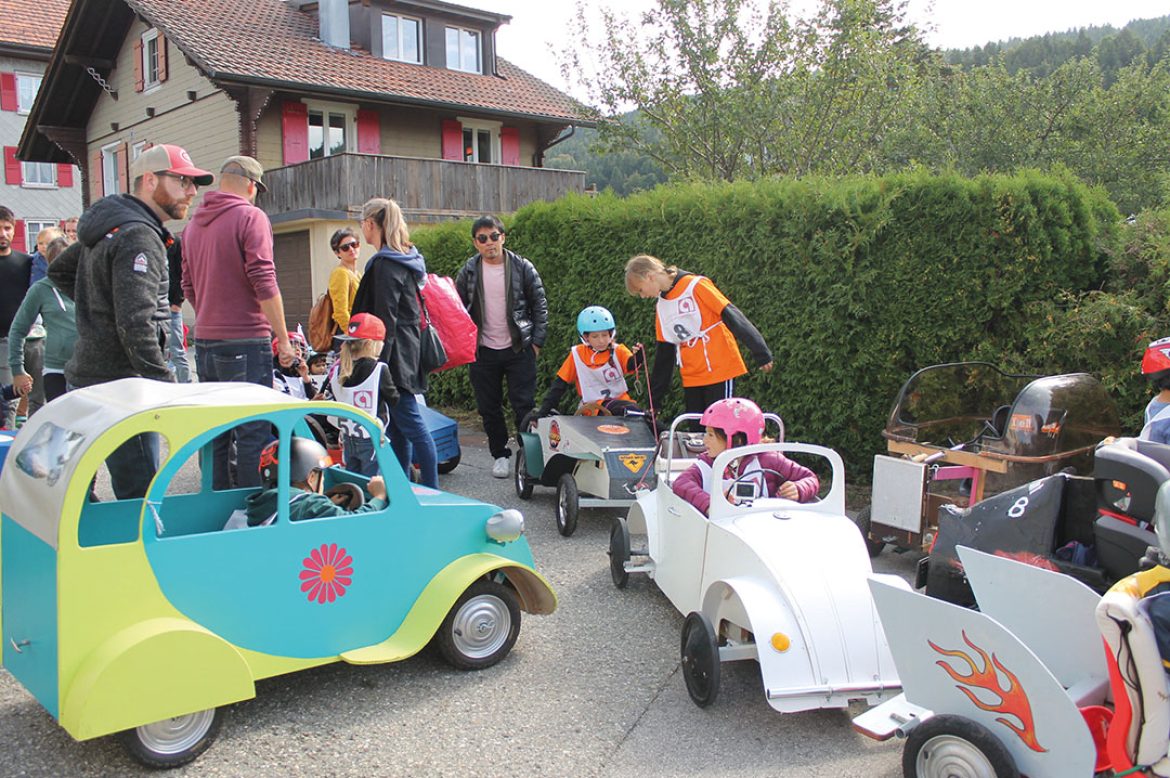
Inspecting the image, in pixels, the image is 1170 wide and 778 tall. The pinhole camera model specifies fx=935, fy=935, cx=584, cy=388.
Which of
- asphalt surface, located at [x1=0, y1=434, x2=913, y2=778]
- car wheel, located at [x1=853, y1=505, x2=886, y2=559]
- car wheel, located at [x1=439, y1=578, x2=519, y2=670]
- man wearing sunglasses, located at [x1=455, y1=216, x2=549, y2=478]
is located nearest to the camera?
asphalt surface, located at [x1=0, y1=434, x2=913, y2=778]

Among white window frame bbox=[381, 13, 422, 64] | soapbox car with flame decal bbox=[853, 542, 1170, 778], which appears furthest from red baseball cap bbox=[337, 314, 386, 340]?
white window frame bbox=[381, 13, 422, 64]

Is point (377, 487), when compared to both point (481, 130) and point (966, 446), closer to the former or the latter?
point (966, 446)

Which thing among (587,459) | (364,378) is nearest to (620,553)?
(587,459)

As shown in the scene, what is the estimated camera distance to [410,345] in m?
6.38

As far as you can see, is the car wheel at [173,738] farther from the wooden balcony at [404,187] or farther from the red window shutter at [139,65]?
the red window shutter at [139,65]

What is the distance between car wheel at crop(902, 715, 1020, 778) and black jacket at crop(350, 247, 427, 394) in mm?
4117

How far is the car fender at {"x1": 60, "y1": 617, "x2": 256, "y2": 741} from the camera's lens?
2.98m

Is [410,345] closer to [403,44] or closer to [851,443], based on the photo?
[851,443]

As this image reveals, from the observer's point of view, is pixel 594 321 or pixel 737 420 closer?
pixel 737 420

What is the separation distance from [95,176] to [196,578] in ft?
105

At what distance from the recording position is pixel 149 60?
88.9 ft

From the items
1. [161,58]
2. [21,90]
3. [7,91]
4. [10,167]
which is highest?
[21,90]

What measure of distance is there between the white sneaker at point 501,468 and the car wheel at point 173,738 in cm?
473

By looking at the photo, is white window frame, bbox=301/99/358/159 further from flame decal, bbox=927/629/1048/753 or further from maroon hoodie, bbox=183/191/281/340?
flame decal, bbox=927/629/1048/753
